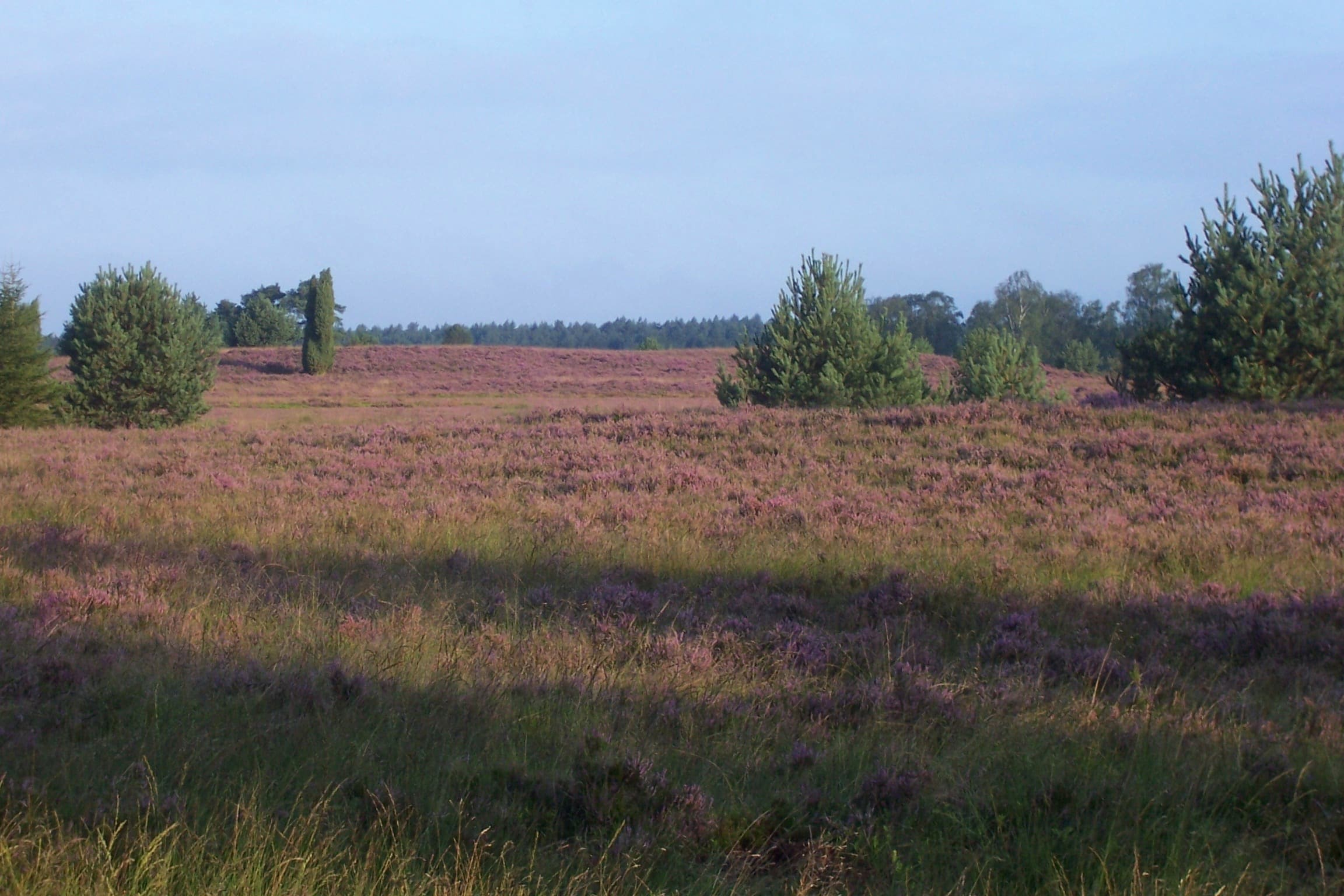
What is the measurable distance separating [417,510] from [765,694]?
6.94 metres

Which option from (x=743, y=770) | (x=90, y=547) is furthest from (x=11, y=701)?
(x=90, y=547)

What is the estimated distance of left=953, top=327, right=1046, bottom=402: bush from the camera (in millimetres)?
27484

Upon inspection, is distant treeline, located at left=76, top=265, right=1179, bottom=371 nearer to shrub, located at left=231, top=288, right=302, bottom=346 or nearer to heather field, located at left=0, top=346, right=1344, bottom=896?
shrub, located at left=231, top=288, right=302, bottom=346

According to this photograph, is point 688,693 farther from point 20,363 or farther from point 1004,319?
point 1004,319

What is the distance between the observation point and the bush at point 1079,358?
68250 mm

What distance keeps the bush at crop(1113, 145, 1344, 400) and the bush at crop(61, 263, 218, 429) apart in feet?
84.9

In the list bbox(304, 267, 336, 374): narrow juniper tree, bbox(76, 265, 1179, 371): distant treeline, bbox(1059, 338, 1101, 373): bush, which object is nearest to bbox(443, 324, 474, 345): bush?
bbox(76, 265, 1179, 371): distant treeline

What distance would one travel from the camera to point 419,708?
4.25 meters

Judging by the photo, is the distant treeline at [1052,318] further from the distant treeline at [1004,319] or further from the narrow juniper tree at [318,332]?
the narrow juniper tree at [318,332]

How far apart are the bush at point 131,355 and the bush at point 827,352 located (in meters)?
16.8

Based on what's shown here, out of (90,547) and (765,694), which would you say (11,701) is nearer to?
(765,694)

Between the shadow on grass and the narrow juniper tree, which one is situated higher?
the narrow juniper tree

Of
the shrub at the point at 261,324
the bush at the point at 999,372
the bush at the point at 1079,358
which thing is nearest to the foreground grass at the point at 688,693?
the bush at the point at 999,372

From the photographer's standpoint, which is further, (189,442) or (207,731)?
(189,442)
